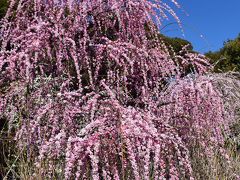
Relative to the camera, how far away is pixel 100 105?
2.00 m

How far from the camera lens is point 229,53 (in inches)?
435

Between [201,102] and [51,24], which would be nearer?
[51,24]

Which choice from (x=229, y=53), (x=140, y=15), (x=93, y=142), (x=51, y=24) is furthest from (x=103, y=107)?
(x=229, y=53)

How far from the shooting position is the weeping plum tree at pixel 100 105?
1654mm

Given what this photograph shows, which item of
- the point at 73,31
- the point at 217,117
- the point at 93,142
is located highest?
the point at 73,31

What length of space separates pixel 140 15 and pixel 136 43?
0.34m

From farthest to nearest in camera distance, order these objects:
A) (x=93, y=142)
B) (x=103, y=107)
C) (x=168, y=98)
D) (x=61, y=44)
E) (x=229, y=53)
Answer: (x=229, y=53), (x=168, y=98), (x=61, y=44), (x=103, y=107), (x=93, y=142)

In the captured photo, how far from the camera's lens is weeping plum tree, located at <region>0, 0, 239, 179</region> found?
1654mm

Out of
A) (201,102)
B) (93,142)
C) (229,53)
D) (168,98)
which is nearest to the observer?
(93,142)

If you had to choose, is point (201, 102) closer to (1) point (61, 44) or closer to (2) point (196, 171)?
(2) point (196, 171)

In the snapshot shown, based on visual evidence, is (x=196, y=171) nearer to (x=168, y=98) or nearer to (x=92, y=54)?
(x=168, y=98)

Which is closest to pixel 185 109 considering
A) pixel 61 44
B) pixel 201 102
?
pixel 201 102

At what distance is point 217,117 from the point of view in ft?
8.23

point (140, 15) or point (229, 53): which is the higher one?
point (229, 53)
